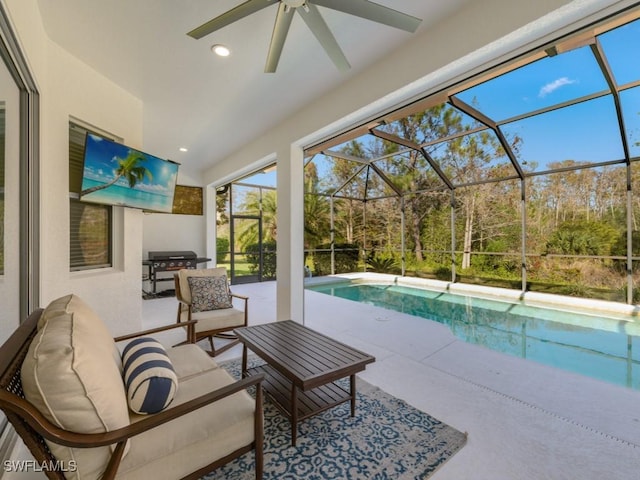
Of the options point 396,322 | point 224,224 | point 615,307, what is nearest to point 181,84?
point 396,322

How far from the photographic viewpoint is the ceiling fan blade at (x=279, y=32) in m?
1.85

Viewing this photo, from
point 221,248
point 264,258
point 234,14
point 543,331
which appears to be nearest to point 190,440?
point 234,14

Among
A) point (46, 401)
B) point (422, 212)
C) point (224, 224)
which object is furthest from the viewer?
point (422, 212)

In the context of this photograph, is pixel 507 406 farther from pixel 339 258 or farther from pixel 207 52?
pixel 339 258

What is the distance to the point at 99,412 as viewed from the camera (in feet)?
3.73

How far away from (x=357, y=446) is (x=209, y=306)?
2.41m

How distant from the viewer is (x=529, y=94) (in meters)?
4.95

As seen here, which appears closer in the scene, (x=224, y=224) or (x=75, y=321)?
(x=75, y=321)

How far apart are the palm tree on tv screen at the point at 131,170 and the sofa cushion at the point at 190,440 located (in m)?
2.75

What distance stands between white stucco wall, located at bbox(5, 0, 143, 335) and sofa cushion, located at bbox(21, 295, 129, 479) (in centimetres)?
196

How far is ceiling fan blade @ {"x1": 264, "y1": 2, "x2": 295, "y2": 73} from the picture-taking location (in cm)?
185

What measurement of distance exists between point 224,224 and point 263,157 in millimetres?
3927

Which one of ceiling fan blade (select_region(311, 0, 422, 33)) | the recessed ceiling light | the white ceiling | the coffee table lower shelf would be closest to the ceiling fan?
ceiling fan blade (select_region(311, 0, 422, 33))

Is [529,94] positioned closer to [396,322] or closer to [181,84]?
[396,322]
